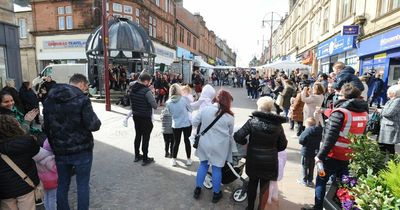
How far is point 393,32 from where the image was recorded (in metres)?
11.5

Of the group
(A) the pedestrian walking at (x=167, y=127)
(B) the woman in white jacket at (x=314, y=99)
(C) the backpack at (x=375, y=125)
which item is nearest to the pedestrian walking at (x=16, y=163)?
(A) the pedestrian walking at (x=167, y=127)

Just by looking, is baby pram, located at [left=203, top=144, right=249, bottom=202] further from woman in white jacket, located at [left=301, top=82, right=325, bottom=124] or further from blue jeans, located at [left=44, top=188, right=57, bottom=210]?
woman in white jacket, located at [left=301, top=82, right=325, bottom=124]

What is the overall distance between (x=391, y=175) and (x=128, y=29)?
15.8m

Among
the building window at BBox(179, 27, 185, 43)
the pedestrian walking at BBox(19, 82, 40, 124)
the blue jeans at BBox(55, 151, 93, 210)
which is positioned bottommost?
the blue jeans at BBox(55, 151, 93, 210)

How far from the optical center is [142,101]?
5289 millimetres

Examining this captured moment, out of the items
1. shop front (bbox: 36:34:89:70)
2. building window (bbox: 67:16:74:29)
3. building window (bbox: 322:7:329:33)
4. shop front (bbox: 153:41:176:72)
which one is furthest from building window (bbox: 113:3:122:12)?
building window (bbox: 322:7:329:33)

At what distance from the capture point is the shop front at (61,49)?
24.7 m

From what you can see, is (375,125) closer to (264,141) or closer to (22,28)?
(264,141)

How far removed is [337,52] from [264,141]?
713 inches

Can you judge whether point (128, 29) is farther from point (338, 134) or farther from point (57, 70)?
point (338, 134)

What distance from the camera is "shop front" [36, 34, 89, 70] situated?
24656 mm

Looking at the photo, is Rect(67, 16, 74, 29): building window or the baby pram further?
Rect(67, 16, 74, 29): building window

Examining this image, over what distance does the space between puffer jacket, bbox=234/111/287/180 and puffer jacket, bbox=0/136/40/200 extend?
93.3 inches

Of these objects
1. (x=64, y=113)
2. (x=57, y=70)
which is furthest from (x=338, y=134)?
(x=57, y=70)
